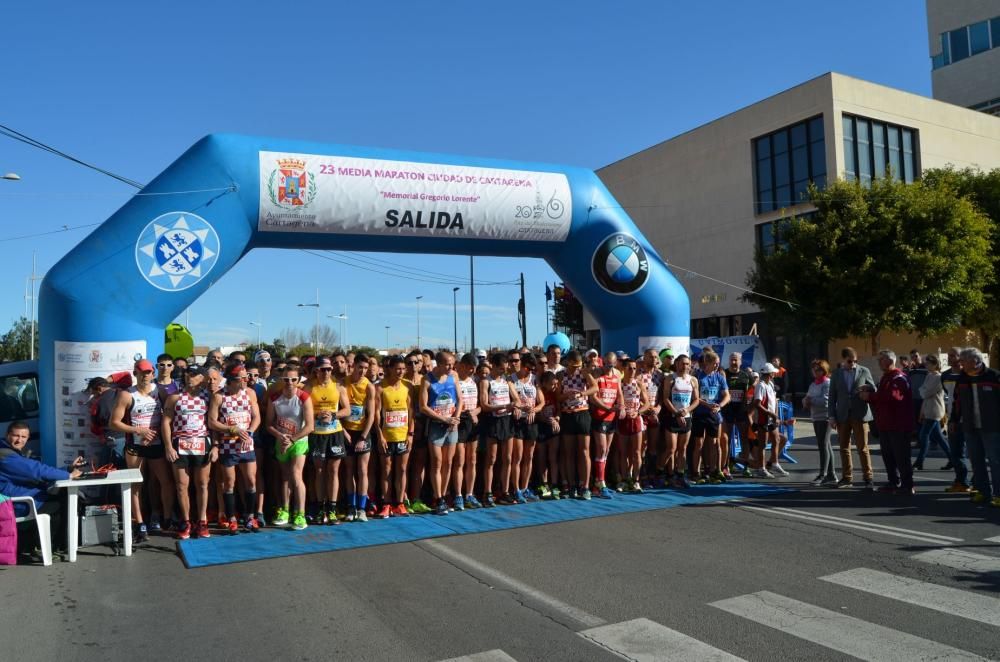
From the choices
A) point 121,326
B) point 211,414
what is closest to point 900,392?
point 211,414

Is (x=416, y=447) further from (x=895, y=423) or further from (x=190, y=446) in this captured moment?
(x=895, y=423)

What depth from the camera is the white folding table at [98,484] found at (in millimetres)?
6484

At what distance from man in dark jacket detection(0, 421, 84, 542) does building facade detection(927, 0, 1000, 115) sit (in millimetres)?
48708

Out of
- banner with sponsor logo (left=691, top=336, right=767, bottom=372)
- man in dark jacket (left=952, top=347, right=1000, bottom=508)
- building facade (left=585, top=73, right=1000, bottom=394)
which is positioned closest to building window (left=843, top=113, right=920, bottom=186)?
building facade (left=585, top=73, right=1000, bottom=394)

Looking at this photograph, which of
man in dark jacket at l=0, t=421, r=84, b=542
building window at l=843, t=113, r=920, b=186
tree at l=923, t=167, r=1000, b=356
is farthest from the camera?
building window at l=843, t=113, r=920, b=186

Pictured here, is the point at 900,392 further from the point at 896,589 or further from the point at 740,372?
the point at 896,589

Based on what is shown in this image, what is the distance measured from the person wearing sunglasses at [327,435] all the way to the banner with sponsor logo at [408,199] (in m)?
3.09

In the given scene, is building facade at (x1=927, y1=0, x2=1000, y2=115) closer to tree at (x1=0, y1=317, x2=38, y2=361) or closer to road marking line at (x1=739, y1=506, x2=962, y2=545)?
road marking line at (x1=739, y1=506, x2=962, y2=545)

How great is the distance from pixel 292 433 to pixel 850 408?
6970 millimetres

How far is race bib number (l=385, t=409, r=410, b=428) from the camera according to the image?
805 cm

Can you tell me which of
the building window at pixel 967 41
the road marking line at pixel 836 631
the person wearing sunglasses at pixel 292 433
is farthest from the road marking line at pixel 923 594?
the building window at pixel 967 41

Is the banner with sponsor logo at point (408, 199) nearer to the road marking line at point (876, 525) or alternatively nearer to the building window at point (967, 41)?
the road marking line at point (876, 525)

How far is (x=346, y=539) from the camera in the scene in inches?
277

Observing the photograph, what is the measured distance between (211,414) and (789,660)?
18.9 ft
